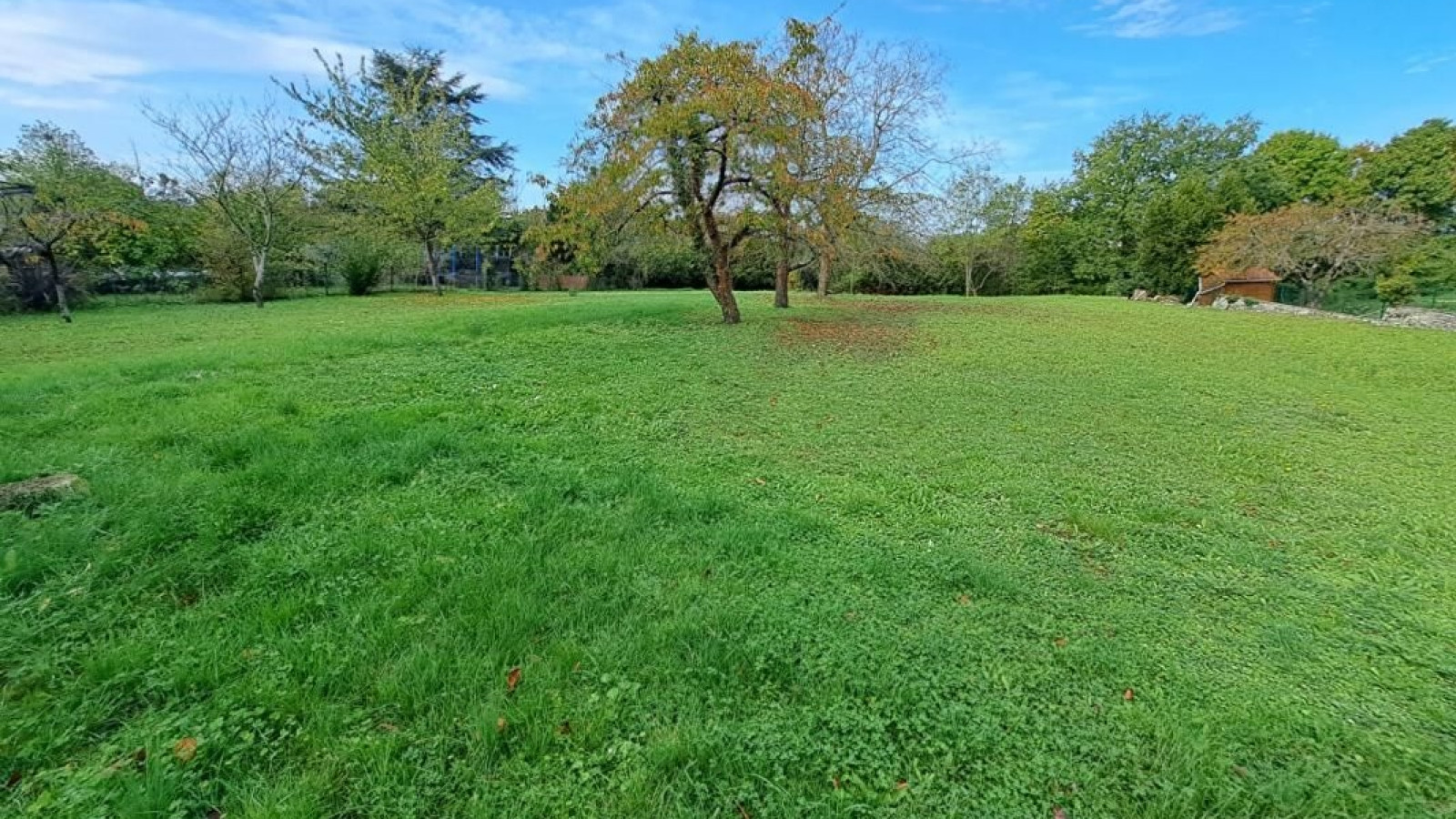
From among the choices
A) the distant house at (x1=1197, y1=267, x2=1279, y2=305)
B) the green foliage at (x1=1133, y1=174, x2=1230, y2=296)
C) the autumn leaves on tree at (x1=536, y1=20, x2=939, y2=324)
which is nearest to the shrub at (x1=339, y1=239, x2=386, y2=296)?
the autumn leaves on tree at (x1=536, y1=20, x2=939, y2=324)

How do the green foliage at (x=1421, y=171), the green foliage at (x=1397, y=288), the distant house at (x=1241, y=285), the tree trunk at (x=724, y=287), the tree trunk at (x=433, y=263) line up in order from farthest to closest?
the green foliage at (x=1421, y=171) → the distant house at (x=1241, y=285) → the tree trunk at (x=433, y=263) → the green foliage at (x=1397, y=288) → the tree trunk at (x=724, y=287)

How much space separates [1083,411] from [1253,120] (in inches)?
1312

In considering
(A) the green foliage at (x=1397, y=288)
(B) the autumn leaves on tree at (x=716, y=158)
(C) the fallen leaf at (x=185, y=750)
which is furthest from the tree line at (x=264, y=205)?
(A) the green foliage at (x=1397, y=288)

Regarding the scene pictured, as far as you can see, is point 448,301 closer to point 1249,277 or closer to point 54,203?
point 54,203

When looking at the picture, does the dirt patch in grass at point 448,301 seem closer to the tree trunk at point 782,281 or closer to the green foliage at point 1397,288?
the tree trunk at point 782,281

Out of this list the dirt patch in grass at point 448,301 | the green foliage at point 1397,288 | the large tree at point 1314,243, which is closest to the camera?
the dirt patch in grass at point 448,301

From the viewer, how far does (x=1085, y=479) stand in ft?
12.5

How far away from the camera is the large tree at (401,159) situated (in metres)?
18.1

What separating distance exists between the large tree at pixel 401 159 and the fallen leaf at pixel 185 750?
765 inches

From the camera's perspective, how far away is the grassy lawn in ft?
5.06

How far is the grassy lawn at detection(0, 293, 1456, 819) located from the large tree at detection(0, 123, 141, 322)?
31.7 feet

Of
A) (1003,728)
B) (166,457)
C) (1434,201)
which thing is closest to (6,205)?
(166,457)

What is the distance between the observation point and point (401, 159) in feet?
60.0

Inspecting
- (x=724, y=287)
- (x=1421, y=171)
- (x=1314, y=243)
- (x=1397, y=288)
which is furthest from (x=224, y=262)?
(x=1421, y=171)
